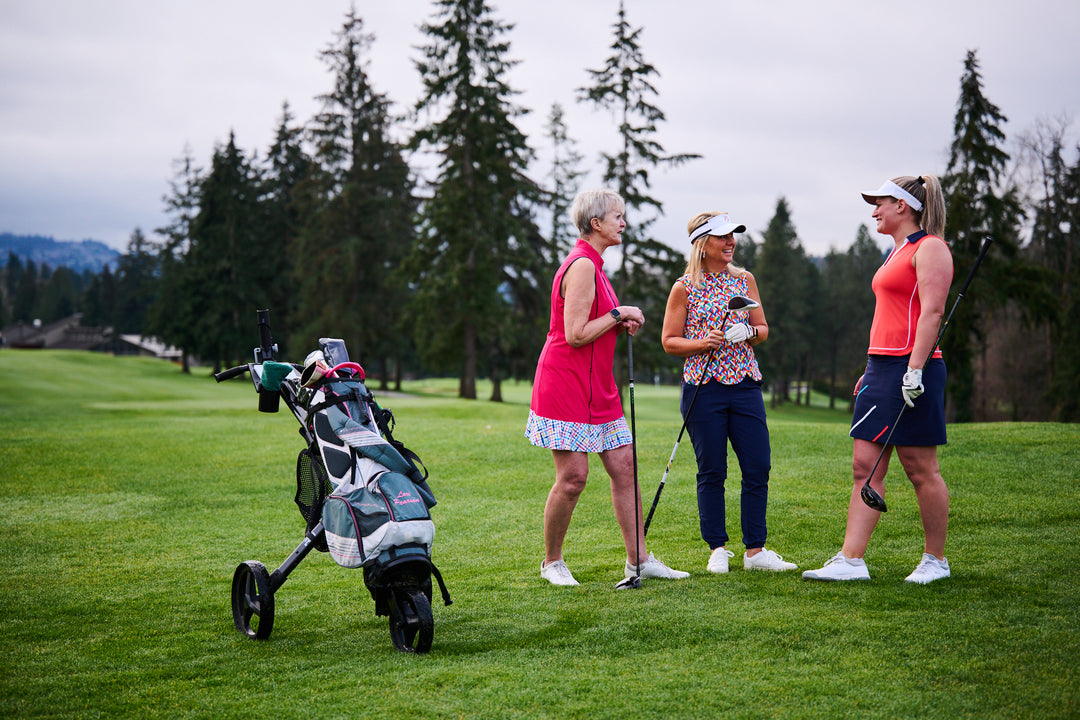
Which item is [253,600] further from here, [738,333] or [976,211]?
[976,211]

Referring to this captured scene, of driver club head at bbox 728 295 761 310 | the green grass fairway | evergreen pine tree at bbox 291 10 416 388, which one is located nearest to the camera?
the green grass fairway

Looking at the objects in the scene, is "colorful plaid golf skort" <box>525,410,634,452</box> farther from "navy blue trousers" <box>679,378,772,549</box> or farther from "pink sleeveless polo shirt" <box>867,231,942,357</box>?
"pink sleeveless polo shirt" <box>867,231,942,357</box>

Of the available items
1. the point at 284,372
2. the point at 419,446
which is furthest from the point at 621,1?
the point at 284,372

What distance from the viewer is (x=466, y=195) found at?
28.5m

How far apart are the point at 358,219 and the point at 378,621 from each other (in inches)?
1291

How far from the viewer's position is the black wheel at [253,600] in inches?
153

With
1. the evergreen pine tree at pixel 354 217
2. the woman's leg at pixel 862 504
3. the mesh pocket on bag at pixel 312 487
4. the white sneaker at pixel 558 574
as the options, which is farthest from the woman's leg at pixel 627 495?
the evergreen pine tree at pixel 354 217

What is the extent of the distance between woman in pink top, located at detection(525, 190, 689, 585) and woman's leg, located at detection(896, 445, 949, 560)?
143 centimetres

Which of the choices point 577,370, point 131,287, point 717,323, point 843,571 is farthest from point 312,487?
point 131,287

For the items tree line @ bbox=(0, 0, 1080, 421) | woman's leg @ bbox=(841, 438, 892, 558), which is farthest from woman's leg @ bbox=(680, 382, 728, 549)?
tree line @ bbox=(0, 0, 1080, 421)

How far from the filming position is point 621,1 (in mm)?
30078

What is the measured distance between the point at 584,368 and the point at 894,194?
71.2 inches

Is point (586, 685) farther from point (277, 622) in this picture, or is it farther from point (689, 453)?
point (689, 453)

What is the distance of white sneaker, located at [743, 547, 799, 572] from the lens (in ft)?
16.0
